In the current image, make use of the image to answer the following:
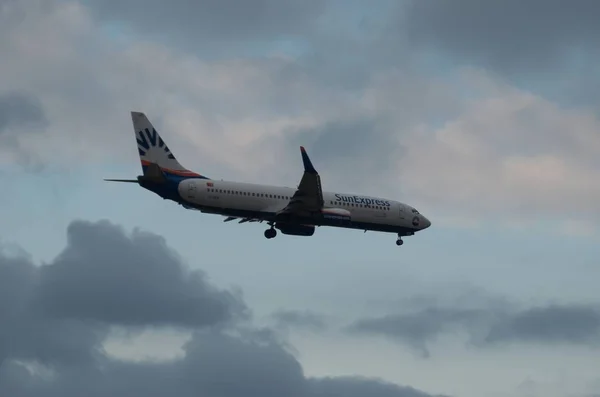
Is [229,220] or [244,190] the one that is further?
[229,220]

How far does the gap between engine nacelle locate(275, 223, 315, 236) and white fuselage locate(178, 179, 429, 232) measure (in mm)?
Result: 2354

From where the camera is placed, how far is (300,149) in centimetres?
Answer: 9888

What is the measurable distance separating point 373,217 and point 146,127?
67.4 feet

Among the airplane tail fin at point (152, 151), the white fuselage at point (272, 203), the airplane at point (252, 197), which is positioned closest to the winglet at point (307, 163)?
the airplane at point (252, 197)

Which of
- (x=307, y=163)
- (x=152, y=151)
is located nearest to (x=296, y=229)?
(x=307, y=163)

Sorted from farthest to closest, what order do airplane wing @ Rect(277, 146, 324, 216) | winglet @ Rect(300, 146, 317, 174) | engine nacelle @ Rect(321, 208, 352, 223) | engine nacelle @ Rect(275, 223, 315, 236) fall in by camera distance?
engine nacelle @ Rect(275, 223, 315, 236) → engine nacelle @ Rect(321, 208, 352, 223) → airplane wing @ Rect(277, 146, 324, 216) → winglet @ Rect(300, 146, 317, 174)

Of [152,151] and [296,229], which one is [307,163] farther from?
[152,151]

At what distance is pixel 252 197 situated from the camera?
104250 millimetres

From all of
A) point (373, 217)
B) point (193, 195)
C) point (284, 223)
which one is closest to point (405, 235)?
point (373, 217)

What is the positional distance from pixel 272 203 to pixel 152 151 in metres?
10.6

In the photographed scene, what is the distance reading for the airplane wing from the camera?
4040 inches

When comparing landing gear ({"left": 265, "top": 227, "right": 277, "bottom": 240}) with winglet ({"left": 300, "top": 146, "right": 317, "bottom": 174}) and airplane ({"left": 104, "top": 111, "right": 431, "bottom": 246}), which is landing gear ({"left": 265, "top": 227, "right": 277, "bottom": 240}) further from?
winglet ({"left": 300, "top": 146, "right": 317, "bottom": 174})

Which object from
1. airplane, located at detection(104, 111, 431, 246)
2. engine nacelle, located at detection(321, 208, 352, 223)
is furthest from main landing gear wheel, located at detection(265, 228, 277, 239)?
engine nacelle, located at detection(321, 208, 352, 223)

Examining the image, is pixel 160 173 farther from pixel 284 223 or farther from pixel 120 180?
pixel 284 223
